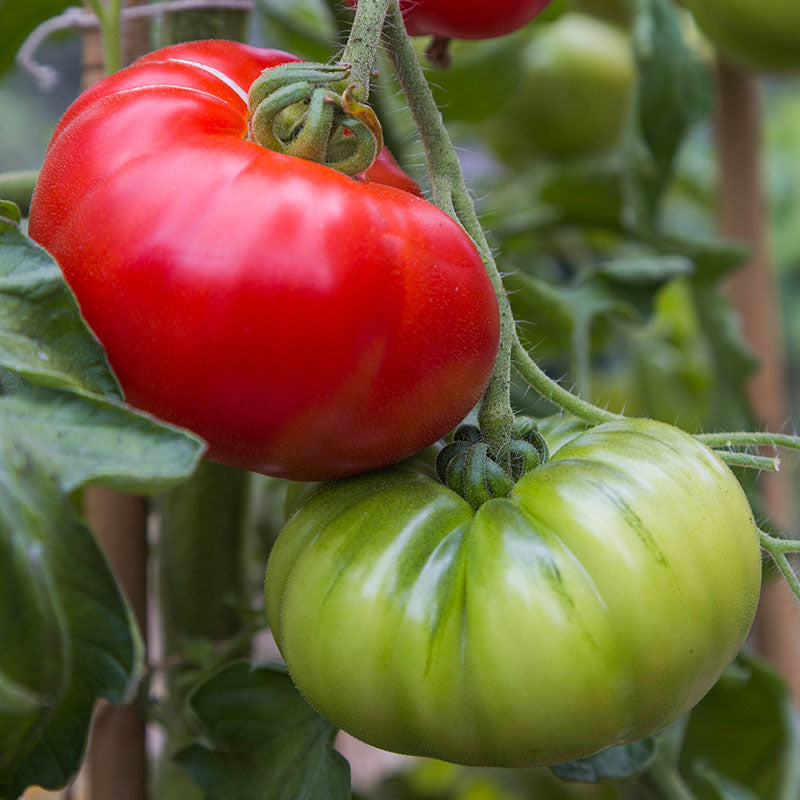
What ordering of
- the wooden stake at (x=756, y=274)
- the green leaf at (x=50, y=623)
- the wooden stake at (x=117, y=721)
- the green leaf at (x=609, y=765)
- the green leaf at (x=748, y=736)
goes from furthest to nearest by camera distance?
1. the wooden stake at (x=756, y=274)
2. the green leaf at (x=748, y=736)
3. the wooden stake at (x=117, y=721)
4. the green leaf at (x=609, y=765)
5. the green leaf at (x=50, y=623)

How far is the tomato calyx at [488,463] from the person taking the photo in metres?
0.39

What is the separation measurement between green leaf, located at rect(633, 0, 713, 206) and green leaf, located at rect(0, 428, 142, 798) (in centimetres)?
60

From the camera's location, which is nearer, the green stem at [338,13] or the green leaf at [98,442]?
the green leaf at [98,442]

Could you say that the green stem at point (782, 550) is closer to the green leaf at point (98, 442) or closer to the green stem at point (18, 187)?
the green leaf at point (98, 442)

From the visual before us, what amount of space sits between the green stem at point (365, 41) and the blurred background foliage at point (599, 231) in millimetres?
147

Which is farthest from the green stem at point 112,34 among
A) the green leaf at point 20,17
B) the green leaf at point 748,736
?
the green leaf at point 748,736

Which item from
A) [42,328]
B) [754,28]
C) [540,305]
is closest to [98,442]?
[42,328]

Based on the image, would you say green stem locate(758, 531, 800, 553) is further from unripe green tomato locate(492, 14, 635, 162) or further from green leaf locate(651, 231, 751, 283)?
unripe green tomato locate(492, 14, 635, 162)

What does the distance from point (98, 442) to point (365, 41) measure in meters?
0.17

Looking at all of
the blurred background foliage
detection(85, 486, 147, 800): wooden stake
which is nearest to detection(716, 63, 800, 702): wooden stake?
the blurred background foliage

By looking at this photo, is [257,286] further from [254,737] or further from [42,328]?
[254,737]

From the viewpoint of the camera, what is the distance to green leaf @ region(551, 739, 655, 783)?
51cm

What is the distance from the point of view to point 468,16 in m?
0.46

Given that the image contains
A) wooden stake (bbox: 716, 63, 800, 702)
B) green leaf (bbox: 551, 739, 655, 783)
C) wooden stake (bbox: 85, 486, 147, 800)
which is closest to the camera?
green leaf (bbox: 551, 739, 655, 783)
